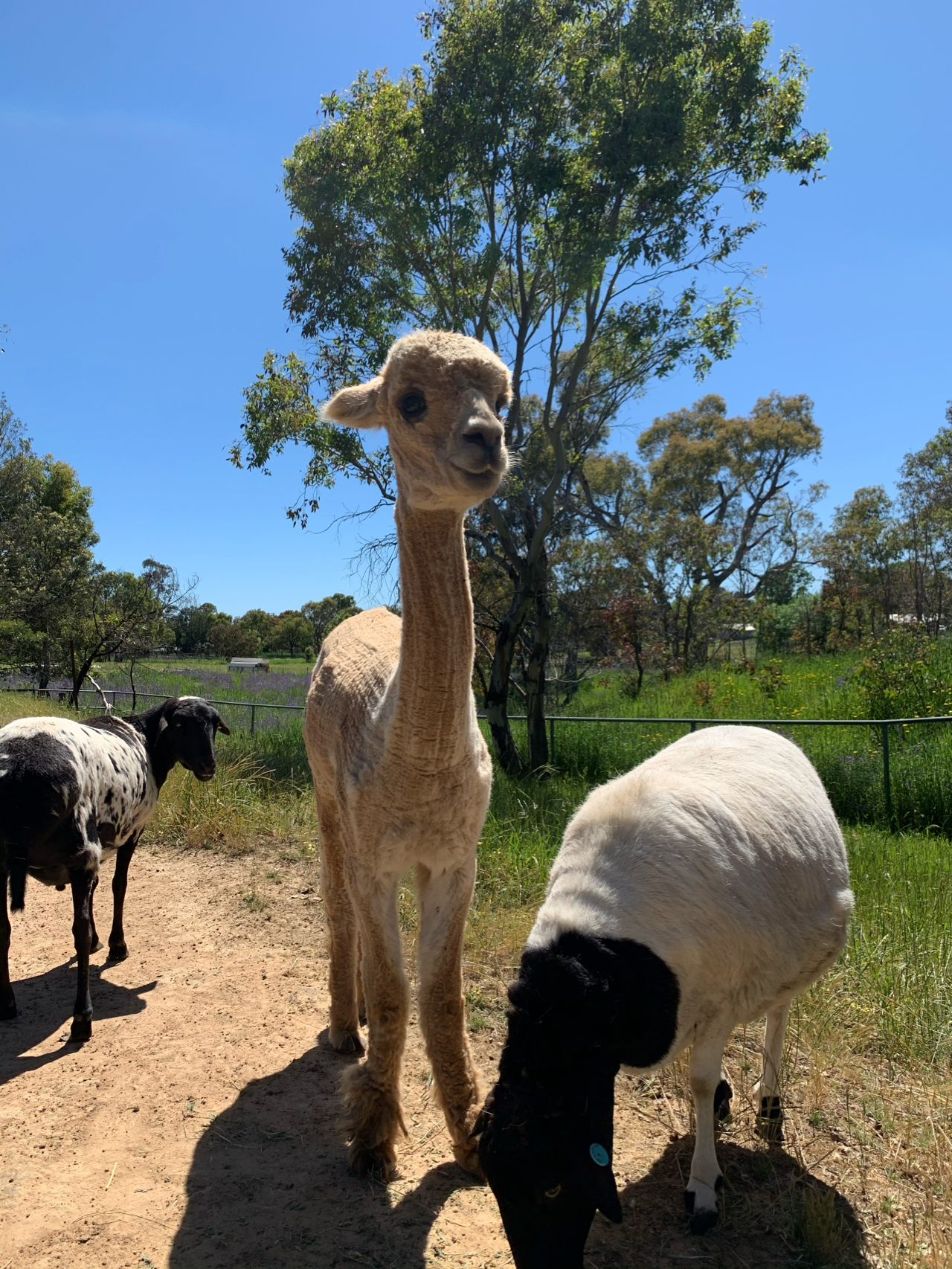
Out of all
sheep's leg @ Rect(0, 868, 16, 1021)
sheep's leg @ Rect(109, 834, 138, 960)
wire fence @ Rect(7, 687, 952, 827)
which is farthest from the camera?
wire fence @ Rect(7, 687, 952, 827)

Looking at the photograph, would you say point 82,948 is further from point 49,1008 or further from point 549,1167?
point 549,1167

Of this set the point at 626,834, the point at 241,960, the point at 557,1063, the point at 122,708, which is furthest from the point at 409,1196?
the point at 122,708

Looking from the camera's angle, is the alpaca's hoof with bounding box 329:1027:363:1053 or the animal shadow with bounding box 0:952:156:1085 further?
the alpaca's hoof with bounding box 329:1027:363:1053

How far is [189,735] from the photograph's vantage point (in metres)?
5.48

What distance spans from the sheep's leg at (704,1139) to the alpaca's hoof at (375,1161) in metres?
1.10

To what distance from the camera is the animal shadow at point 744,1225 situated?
2.42m

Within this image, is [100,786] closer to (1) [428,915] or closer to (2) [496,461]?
(1) [428,915]

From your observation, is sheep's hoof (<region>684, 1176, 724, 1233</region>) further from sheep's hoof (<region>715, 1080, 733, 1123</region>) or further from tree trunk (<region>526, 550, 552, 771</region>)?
tree trunk (<region>526, 550, 552, 771</region>)

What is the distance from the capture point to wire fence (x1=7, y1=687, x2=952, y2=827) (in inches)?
273

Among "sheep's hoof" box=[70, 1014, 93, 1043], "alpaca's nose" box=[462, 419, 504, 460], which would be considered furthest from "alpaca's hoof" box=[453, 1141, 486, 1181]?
"alpaca's nose" box=[462, 419, 504, 460]

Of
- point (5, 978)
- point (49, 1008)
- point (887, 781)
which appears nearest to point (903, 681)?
point (887, 781)

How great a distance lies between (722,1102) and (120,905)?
12.9ft

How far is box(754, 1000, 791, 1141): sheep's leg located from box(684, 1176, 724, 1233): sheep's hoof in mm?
447

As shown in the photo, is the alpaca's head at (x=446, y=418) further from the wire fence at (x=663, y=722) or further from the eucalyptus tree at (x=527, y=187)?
the eucalyptus tree at (x=527, y=187)
